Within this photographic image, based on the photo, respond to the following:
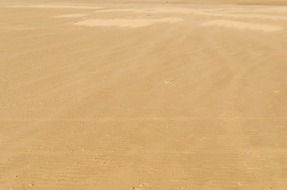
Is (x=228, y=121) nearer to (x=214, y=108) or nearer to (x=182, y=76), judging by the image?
(x=214, y=108)

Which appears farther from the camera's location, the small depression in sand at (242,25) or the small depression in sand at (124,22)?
the small depression in sand at (124,22)

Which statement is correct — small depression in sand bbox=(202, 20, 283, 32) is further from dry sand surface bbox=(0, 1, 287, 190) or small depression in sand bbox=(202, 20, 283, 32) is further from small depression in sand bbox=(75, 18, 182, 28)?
dry sand surface bbox=(0, 1, 287, 190)

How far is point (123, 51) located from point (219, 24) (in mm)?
4873

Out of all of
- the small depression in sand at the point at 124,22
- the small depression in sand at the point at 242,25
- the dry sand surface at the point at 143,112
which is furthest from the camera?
the small depression in sand at the point at 124,22

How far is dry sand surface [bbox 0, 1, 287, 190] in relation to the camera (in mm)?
4512

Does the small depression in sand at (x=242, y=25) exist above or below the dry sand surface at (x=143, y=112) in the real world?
below

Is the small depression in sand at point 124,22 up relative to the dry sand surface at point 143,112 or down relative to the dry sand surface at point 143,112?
down

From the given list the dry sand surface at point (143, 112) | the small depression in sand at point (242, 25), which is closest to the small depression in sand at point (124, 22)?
the small depression in sand at point (242, 25)

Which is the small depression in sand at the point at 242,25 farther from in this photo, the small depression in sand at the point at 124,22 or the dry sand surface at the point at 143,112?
the dry sand surface at the point at 143,112

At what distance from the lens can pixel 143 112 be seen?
20.5 feet

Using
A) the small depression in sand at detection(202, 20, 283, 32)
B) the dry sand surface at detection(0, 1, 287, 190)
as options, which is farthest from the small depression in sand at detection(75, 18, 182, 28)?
the dry sand surface at detection(0, 1, 287, 190)

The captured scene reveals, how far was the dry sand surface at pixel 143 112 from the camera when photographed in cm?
451

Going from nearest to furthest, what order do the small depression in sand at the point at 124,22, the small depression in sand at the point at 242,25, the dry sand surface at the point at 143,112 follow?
the dry sand surface at the point at 143,112, the small depression in sand at the point at 242,25, the small depression in sand at the point at 124,22

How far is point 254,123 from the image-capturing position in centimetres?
580
